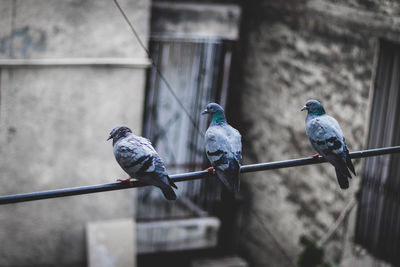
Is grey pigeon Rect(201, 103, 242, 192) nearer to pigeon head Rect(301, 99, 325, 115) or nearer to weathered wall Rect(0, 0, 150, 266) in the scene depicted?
pigeon head Rect(301, 99, 325, 115)

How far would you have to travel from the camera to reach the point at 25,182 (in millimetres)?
6621

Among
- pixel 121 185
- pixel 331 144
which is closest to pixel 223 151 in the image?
pixel 331 144

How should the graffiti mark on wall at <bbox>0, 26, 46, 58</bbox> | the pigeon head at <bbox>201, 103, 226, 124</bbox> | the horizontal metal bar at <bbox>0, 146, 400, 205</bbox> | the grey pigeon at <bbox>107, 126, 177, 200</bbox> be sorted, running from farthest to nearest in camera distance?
Answer: 1. the graffiti mark on wall at <bbox>0, 26, 46, 58</bbox>
2. the pigeon head at <bbox>201, 103, 226, 124</bbox>
3. the grey pigeon at <bbox>107, 126, 177, 200</bbox>
4. the horizontal metal bar at <bbox>0, 146, 400, 205</bbox>

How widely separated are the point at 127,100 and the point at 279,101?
220cm

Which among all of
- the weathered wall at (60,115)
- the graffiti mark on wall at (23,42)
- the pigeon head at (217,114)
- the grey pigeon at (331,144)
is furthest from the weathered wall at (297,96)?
the graffiti mark on wall at (23,42)

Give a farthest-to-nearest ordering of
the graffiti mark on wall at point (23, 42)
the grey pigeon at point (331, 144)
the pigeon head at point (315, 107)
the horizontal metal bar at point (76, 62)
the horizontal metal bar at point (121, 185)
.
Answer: the horizontal metal bar at point (76, 62) < the graffiti mark on wall at point (23, 42) < the pigeon head at point (315, 107) < the grey pigeon at point (331, 144) < the horizontal metal bar at point (121, 185)

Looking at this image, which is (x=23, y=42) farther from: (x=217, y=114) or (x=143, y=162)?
(x=143, y=162)

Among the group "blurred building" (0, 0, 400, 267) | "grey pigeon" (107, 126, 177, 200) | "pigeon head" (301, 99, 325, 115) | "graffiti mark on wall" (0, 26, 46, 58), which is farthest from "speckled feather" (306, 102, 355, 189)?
"graffiti mark on wall" (0, 26, 46, 58)

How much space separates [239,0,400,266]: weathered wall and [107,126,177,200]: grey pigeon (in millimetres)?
3392

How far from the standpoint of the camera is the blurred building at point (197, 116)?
246 inches

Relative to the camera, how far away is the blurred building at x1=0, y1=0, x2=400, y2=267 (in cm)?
625

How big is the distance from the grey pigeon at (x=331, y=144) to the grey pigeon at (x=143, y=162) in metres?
1.31

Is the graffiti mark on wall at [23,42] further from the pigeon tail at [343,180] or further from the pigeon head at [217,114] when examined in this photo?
the pigeon tail at [343,180]

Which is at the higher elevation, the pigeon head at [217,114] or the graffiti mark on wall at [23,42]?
the graffiti mark on wall at [23,42]
